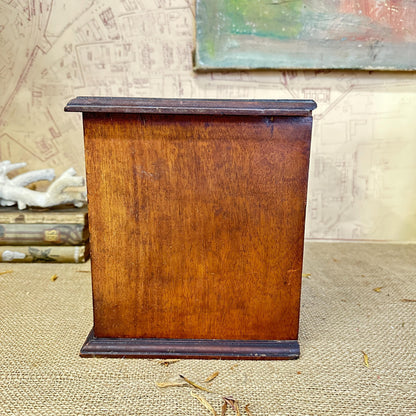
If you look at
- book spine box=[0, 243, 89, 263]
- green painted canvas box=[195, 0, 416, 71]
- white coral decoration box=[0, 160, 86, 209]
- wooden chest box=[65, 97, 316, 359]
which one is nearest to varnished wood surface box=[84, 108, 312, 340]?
wooden chest box=[65, 97, 316, 359]

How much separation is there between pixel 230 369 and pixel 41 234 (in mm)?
1153

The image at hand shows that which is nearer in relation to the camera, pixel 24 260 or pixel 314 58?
pixel 24 260

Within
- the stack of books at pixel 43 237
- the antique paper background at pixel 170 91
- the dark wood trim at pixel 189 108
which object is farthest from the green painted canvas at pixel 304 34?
the dark wood trim at pixel 189 108

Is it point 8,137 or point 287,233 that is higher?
point 8,137

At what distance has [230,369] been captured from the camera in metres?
0.99

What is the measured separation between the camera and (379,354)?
108 centimetres

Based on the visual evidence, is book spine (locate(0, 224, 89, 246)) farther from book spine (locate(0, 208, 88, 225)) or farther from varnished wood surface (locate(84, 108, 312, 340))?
varnished wood surface (locate(84, 108, 312, 340))

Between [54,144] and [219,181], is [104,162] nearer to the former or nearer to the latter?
[219,181]

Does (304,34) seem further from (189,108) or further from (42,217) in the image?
(42,217)

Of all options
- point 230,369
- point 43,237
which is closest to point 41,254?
point 43,237

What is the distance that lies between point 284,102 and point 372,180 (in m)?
1.36

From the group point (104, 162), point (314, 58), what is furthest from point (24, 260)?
point (314, 58)

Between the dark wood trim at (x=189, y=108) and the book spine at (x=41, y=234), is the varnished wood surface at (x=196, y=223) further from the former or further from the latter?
the book spine at (x=41, y=234)

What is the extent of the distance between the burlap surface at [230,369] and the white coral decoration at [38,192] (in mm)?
492
